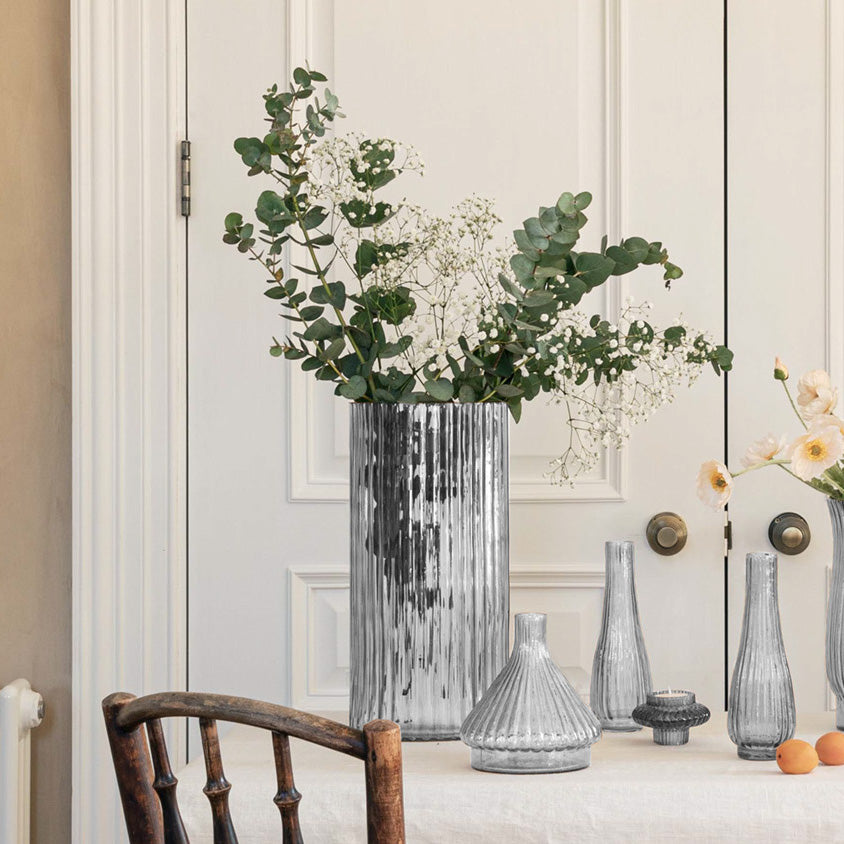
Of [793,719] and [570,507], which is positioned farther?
[570,507]

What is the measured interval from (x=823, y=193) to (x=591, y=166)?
13.8 inches

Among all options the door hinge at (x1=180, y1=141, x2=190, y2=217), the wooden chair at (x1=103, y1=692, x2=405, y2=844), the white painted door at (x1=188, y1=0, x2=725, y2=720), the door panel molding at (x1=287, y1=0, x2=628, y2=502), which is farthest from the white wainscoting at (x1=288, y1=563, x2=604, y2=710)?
the wooden chair at (x1=103, y1=692, x2=405, y2=844)

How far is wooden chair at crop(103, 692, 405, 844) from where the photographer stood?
68 cm

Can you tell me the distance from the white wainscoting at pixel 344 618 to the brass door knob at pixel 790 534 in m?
0.26

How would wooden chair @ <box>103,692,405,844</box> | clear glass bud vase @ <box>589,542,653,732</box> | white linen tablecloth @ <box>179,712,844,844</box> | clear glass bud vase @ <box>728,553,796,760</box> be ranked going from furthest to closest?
clear glass bud vase @ <box>589,542,653,732</box> < clear glass bud vase @ <box>728,553,796,760</box> < white linen tablecloth @ <box>179,712,844,844</box> < wooden chair @ <box>103,692,405,844</box>

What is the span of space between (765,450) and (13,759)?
109 centimetres

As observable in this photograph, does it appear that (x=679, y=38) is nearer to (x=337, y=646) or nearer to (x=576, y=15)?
(x=576, y=15)

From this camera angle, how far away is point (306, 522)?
1596 millimetres

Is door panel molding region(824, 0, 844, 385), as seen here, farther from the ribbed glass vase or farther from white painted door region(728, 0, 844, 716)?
the ribbed glass vase

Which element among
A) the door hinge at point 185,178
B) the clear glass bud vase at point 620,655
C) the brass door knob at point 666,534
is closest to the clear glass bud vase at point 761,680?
the clear glass bud vase at point 620,655

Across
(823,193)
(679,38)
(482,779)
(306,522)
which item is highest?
(679,38)

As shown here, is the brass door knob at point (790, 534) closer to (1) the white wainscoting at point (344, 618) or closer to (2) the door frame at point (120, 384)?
(1) the white wainscoting at point (344, 618)

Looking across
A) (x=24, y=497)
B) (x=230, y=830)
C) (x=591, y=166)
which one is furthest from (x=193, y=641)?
(x=591, y=166)

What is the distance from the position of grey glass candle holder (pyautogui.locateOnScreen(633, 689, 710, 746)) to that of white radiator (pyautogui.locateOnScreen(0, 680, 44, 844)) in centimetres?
87
